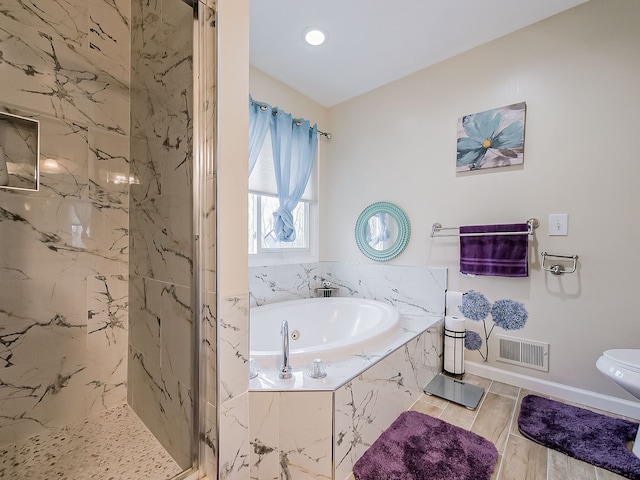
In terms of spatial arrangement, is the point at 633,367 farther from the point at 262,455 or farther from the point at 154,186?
the point at 154,186

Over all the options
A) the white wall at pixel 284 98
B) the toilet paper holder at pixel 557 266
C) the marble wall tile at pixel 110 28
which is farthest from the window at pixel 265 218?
the toilet paper holder at pixel 557 266

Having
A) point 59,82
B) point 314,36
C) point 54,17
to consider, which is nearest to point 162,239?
point 59,82

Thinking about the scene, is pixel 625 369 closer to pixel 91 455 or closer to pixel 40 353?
pixel 91 455

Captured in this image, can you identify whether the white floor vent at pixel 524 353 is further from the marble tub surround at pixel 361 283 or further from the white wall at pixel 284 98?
the white wall at pixel 284 98

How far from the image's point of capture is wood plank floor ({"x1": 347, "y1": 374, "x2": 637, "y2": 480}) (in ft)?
3.91

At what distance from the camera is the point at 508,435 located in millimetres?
1431

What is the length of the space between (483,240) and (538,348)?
31.8 inches

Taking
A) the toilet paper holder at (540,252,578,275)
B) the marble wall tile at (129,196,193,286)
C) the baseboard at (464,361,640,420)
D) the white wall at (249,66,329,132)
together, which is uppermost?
the white wall at (249,66,329,132)

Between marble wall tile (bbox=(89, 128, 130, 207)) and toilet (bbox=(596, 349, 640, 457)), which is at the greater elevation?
marble wall tile (bbox=(89, 128, 130, 207))

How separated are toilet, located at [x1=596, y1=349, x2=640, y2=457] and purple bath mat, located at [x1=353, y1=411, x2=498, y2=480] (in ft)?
2.11

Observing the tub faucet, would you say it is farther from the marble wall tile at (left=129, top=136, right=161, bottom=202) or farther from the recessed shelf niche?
the recessed shelf niche

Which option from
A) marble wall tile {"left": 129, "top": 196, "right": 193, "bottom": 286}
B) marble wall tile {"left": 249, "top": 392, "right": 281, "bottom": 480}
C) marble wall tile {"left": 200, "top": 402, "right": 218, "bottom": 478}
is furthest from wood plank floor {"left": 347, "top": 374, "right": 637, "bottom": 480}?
marble wall tile {"left": 129, "top": 196, "right": 193, "bottom": 286}

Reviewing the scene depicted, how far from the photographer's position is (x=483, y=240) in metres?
1.99

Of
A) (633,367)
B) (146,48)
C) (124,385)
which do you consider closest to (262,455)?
(124,385)
